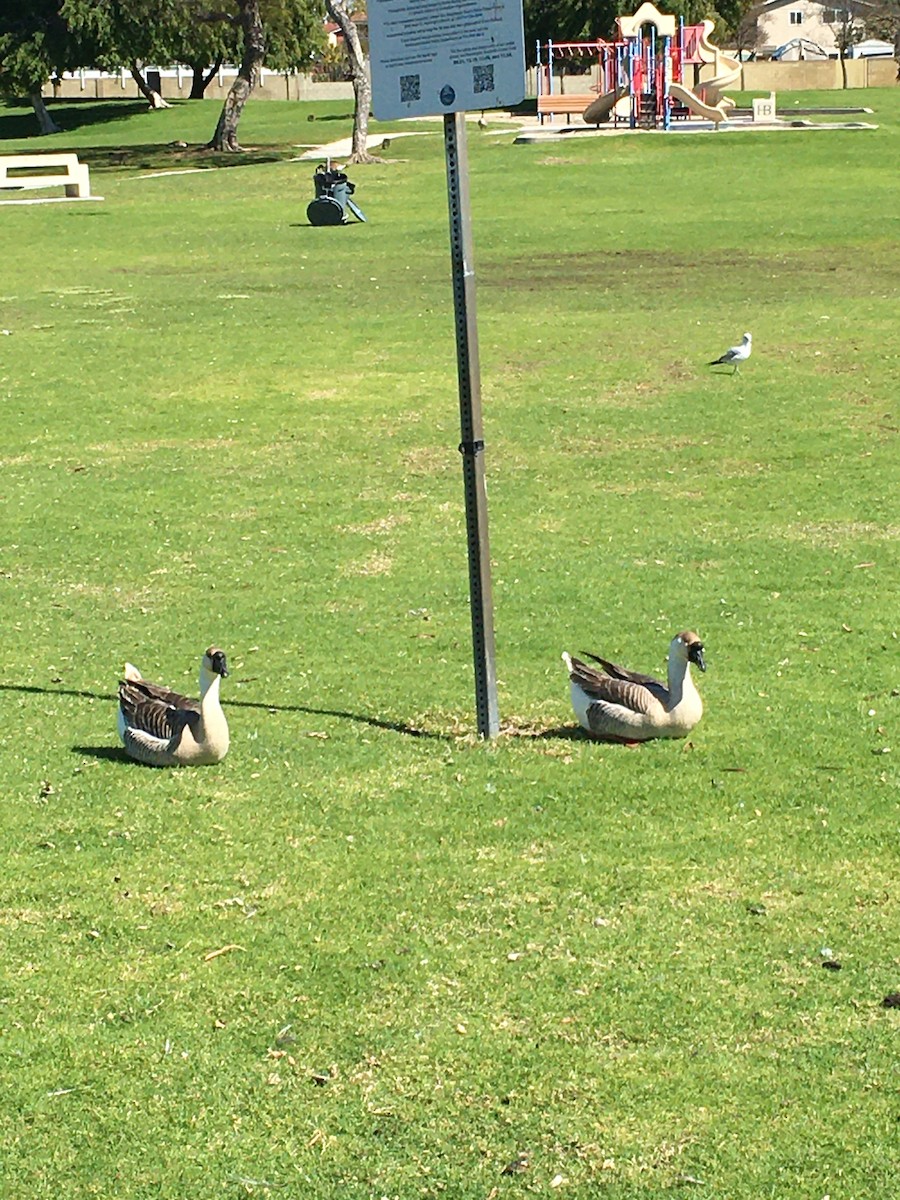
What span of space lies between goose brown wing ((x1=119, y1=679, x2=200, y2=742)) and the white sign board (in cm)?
259

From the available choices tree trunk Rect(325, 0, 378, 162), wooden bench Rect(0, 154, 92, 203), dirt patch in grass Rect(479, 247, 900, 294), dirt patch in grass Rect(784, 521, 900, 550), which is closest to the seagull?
dirt patch in grass Rect(479, 247, 900, 294)

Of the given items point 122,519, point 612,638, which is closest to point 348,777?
point 612,638

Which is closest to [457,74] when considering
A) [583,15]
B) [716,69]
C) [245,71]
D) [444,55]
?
[444,55]

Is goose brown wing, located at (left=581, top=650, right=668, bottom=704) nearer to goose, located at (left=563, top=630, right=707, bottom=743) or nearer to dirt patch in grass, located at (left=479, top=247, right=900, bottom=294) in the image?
goose, located at (left=563, top=630, right=707, bottom=743)

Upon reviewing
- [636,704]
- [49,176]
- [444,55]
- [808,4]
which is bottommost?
[636,704]

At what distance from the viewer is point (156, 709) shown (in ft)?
24.1

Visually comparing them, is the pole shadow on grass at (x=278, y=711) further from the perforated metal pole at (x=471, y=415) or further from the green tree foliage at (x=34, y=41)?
the green tree foliage at (x=34, y=41)

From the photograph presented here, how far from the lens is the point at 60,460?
14.3 meters

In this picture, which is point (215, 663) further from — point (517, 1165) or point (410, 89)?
point (517, 1165)

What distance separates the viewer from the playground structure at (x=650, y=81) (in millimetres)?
52906

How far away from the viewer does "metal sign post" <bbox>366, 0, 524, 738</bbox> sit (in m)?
6.51

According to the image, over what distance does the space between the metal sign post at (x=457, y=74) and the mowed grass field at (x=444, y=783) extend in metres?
1.76

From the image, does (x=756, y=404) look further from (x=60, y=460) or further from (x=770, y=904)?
(x=770, y=904)

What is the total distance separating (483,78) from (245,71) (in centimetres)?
4453
